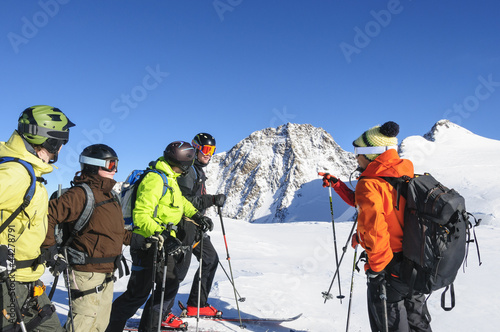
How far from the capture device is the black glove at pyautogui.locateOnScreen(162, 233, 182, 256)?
417cm

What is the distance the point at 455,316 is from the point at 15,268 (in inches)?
247

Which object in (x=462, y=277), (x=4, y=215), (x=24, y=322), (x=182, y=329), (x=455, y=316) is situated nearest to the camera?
(x=4, y=215)

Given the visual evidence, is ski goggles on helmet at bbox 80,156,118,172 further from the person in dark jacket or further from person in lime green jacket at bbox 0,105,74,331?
the person in dark jacket

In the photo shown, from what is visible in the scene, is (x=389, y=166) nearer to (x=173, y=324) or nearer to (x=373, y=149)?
(x=373, y=149)

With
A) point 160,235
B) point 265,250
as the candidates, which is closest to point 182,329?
point 160,235

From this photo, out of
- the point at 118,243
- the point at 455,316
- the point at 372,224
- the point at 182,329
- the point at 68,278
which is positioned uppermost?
the point at 372,224

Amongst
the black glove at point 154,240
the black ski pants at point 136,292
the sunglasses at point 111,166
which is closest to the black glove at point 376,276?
the black glove at point 154,240

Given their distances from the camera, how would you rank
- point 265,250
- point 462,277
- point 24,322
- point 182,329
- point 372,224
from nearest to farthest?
1. point 24,322
2. point 372,224
3. point 182,329
4. point 462,277
5. point 265,250

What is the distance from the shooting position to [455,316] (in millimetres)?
5602

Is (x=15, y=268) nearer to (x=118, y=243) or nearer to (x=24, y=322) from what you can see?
(x=24, y=322)

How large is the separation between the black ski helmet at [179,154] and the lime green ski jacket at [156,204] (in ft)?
Answer: 0.28

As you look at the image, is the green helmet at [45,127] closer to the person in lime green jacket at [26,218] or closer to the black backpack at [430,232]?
the person in lime green jacket at [26,218]

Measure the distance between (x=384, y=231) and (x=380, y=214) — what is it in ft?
0.54

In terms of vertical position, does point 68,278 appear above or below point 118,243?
below
